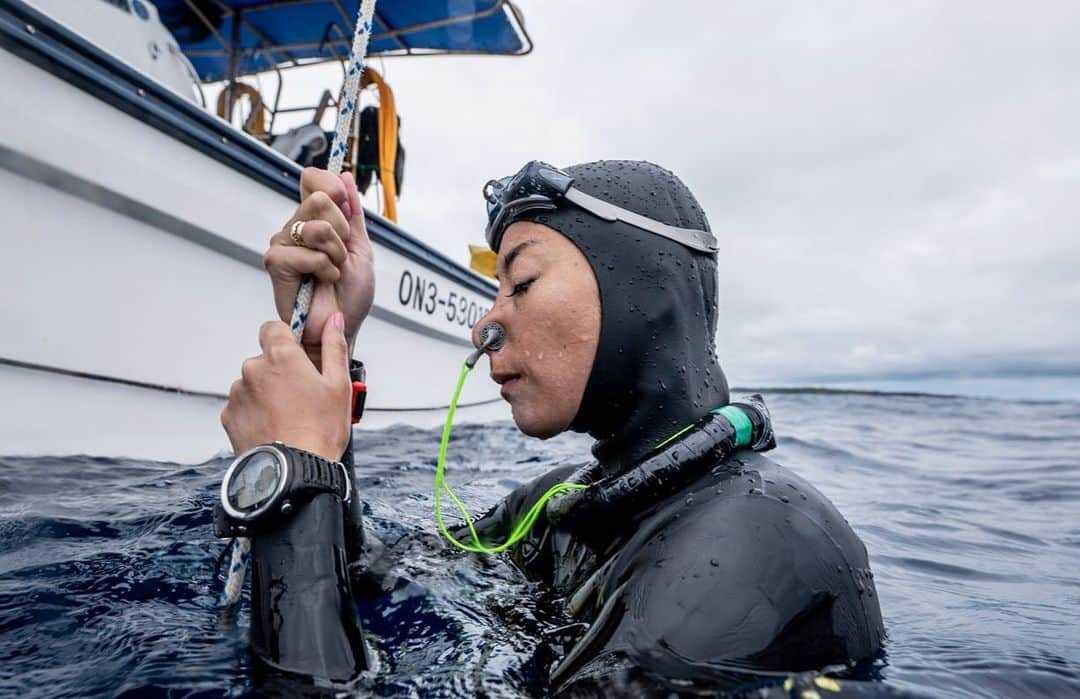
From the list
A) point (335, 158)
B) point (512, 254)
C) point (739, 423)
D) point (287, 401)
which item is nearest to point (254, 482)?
point (287, 401)

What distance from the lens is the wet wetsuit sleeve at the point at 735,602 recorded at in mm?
1272

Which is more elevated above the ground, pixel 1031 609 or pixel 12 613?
pixel 12 613

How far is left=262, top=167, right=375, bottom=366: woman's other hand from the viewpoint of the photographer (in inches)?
68.4

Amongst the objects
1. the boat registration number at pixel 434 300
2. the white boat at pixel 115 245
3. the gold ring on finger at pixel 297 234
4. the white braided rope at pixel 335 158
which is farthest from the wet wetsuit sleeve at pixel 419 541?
the boat registration number at pixel 434 300

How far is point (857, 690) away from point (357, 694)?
939 mm

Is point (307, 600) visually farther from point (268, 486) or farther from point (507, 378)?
point (507, 378)

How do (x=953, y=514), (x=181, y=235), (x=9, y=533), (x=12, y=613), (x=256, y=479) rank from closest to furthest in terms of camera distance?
(x=256, y=479) < (x=12, y=613) < (x=9, y=533) < (x=181, y=235) < (x=953, y=514)

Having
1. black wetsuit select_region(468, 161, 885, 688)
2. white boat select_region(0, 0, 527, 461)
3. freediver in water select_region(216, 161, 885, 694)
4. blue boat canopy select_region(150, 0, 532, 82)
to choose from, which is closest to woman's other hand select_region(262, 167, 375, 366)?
freediver in water select_region(216, 161, 885, 694)

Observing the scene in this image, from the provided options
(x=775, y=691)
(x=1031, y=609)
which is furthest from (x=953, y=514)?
(x=775, y=691)

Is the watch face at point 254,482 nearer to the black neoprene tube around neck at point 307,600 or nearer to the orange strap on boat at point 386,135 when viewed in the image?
the black neoprene tube around neck at point 307,600

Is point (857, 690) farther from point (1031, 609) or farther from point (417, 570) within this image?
point (1031, 609)

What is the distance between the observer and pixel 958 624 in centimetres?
254

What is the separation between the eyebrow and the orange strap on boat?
4628 mm

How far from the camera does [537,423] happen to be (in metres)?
1.93
